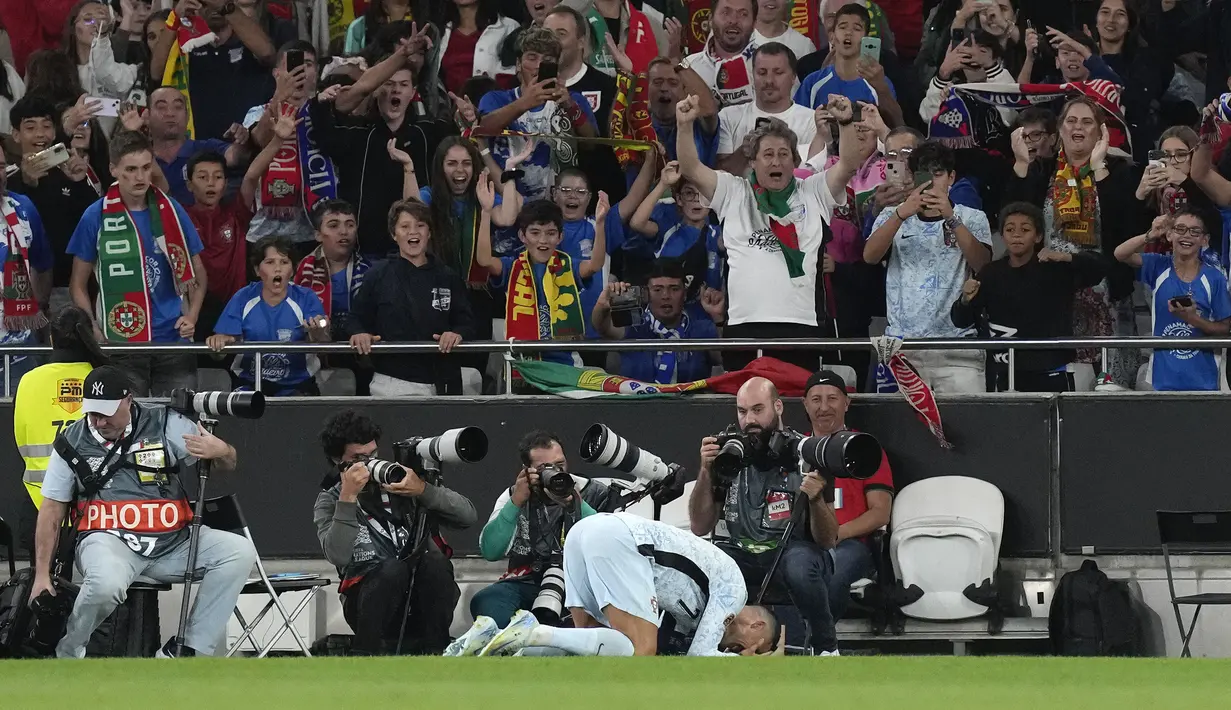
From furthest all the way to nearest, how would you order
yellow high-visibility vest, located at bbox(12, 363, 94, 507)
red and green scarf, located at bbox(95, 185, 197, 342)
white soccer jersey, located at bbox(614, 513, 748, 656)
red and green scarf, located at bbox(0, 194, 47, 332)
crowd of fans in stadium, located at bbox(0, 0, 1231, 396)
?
red and green scarf, located at bbox(0, 194, 47, 332) → red and green scarf, located at bbox(95, 185, 197, 342) → crowd of fans in stadium, located at bbox(0, 0, 1231, 396) → yellow high-visibility vest, located at bbox(12, 363, 94, 507) → white soccer jersey, located at bbox(614, 513, 748, 656)

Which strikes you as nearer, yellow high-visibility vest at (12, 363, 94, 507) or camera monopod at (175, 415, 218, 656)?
camera monopod at (175, 415, 218, 656)

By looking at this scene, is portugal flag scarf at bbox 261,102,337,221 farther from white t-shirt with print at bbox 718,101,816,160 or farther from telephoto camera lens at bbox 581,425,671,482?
telephoto camera lens at bbox 581,425,671,482

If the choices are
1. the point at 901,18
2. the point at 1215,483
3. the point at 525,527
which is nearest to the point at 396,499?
the point at 525,527

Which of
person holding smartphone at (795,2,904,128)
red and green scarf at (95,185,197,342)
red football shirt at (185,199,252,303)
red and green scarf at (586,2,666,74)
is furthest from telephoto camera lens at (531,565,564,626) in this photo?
red and green scarf at (586,2,666,74)

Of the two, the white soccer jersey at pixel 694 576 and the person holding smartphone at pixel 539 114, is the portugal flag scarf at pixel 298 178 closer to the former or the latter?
the person holding smartphone at pixel 539 114

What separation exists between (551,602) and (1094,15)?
6.03m

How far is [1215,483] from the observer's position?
1119 centimetres

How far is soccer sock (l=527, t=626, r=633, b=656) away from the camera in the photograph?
8.60m

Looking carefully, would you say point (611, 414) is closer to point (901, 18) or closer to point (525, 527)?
point (525, 527)

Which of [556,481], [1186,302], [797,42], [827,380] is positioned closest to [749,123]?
[797,42]

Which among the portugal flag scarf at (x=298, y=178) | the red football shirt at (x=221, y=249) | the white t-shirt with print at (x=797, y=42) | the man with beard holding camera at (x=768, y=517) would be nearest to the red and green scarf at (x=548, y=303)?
the portugal flag scarf at (x=298, y=178)

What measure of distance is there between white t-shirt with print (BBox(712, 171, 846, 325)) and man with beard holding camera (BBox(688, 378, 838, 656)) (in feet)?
4.46

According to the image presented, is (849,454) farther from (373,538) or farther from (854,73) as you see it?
(854,73)

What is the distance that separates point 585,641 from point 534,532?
1.76m
